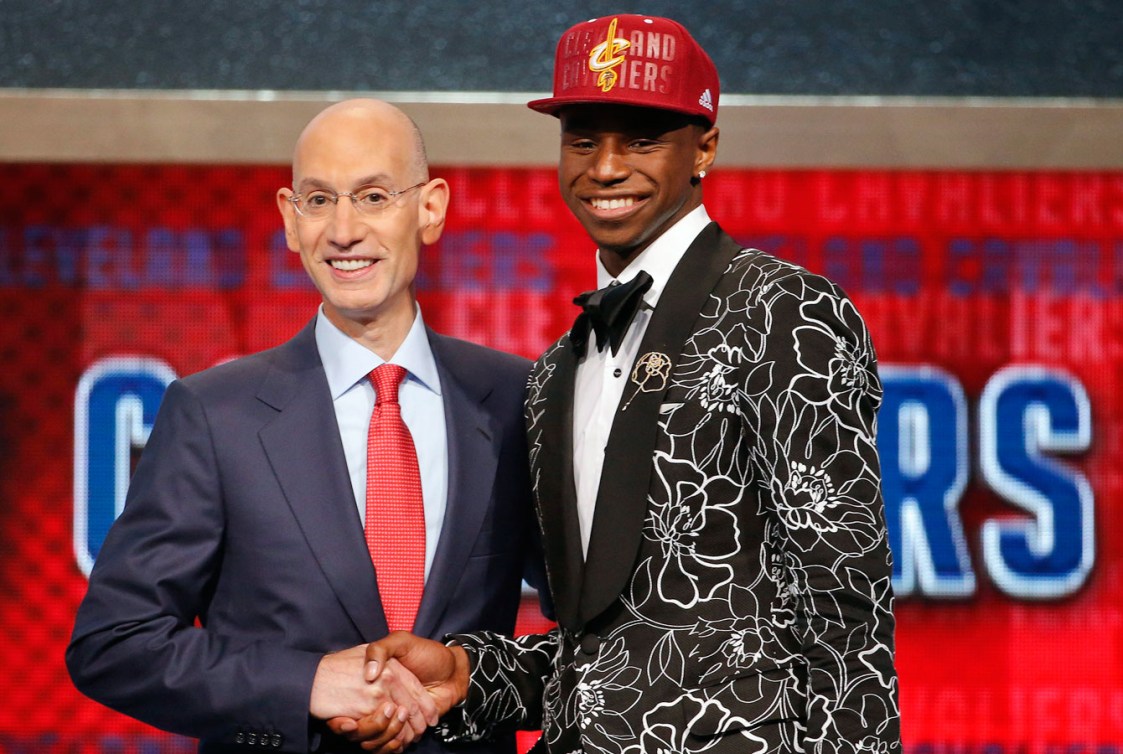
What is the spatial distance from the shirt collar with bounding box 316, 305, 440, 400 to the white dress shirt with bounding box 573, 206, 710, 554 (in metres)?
0.30

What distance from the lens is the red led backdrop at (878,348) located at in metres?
2.73

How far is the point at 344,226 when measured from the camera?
1.81m

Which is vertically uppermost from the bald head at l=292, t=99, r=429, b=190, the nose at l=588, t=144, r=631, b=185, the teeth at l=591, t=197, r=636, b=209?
the bald head at l=292, t=99, r=429, b=190

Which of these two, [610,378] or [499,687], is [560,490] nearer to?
[610,378]

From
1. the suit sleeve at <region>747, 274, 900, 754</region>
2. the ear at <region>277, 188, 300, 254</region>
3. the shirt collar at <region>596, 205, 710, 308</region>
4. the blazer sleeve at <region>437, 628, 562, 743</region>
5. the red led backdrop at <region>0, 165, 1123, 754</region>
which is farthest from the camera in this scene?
the red led backdrop at <region>0, 165, 1123, 754</region>

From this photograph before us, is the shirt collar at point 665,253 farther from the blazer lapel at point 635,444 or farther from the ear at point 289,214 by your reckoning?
the ear at point 289,214

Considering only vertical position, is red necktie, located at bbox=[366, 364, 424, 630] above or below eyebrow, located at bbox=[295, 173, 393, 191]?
below

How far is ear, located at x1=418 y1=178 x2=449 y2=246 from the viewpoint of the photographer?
1912mm

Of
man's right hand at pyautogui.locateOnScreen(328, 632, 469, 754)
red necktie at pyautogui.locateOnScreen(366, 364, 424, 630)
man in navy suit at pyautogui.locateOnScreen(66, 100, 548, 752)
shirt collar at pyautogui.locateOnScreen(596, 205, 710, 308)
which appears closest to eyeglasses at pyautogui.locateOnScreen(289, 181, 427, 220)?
man in navy suit at pyautogui.locateOnScreen(66, 100, 548, 752)

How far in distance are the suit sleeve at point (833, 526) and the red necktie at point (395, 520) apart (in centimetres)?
53

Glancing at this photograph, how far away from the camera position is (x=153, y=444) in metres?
1.80

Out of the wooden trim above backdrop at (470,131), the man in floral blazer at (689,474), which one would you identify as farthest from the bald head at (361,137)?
the wooden trim above backdrop at (470,131)

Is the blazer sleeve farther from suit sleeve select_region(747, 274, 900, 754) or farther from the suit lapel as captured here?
suit sleeve select_region(747, 274, 900, 754)

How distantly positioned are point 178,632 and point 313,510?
0.22m
